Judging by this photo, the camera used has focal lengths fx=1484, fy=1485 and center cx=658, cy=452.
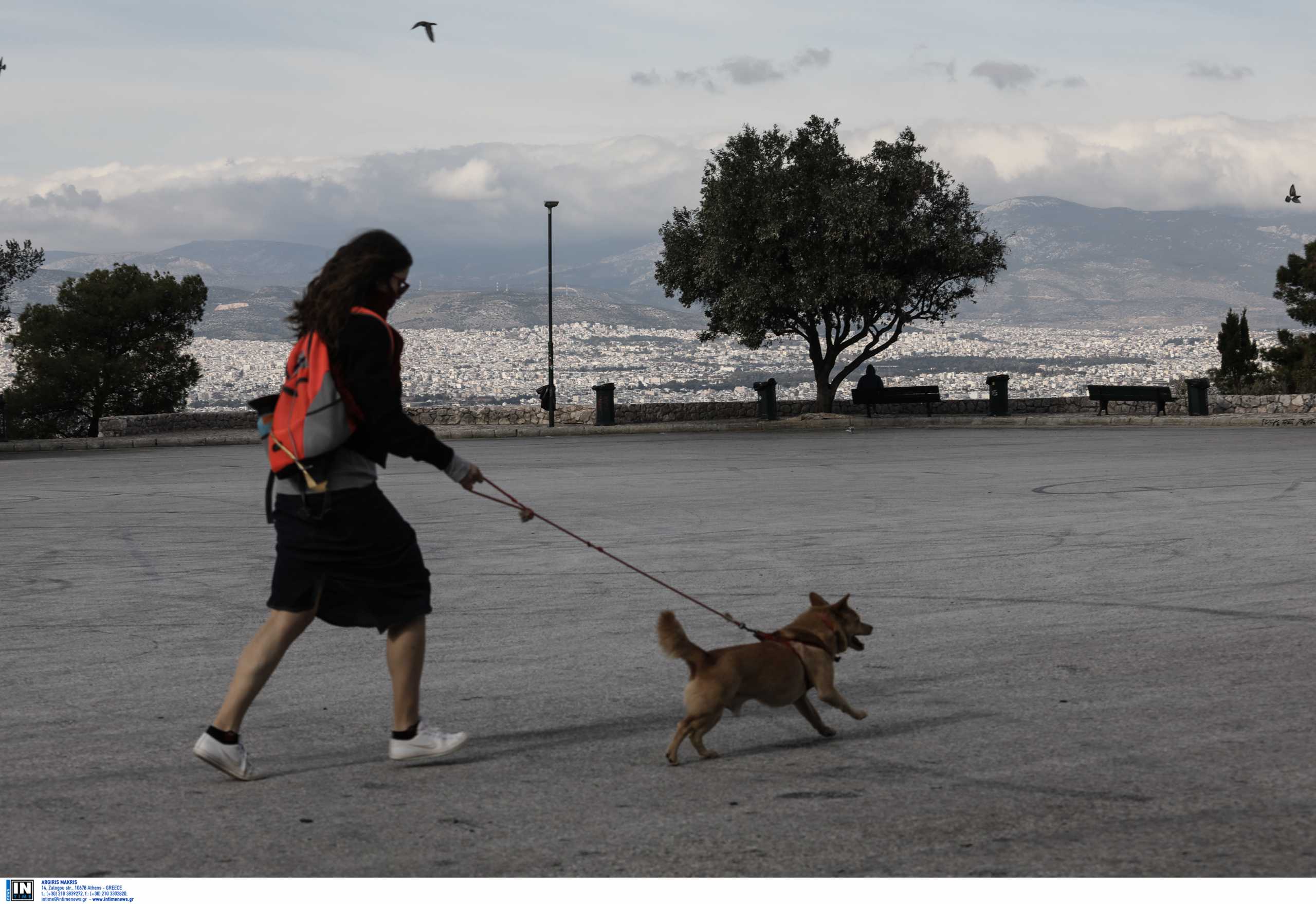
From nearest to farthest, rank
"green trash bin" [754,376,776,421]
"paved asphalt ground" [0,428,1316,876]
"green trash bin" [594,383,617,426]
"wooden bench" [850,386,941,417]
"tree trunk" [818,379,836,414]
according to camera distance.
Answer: "paved asphalt ground" [0,428,1316,876] → "green trash bin" [594,383,617,426] → "green trash bin" [754,376,776,421] → "wooden bench" [850,386,941,417] → "tree trunk" [818,379,836,414]

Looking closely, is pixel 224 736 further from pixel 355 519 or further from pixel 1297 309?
pixel 1297 309

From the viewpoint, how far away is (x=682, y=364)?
171000mm

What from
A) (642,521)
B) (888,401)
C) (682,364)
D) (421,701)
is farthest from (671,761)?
(682,364)

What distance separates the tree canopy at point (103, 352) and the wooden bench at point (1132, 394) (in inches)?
1140

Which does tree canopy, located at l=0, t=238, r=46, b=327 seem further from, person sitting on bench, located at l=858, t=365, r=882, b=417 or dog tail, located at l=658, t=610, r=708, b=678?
dog tail, located at l=658, t=610, r=708, b=678

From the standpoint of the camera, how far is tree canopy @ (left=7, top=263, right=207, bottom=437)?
47375 millimetres

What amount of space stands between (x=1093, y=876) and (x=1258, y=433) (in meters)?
25.9

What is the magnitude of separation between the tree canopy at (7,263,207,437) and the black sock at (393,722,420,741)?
4455cm

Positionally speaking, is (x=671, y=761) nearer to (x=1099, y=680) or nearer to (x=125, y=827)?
(x=125, y=827)

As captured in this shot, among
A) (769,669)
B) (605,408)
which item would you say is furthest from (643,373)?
(769,669)

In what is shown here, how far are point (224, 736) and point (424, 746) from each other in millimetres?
640

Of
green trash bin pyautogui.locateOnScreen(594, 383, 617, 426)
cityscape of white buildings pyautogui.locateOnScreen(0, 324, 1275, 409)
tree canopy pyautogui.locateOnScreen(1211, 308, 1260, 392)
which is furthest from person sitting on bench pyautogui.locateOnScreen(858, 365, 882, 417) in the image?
cityscape of white buildings pyautogui.locateOnScreen(0, 324, 1275, 409)

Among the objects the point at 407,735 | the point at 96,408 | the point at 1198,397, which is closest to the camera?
the point at 407,735

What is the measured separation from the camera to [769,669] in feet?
16.2
